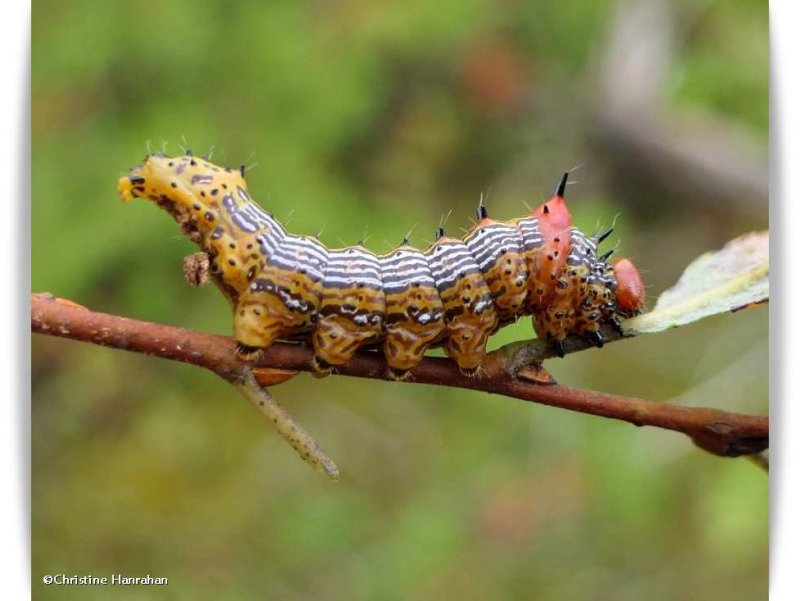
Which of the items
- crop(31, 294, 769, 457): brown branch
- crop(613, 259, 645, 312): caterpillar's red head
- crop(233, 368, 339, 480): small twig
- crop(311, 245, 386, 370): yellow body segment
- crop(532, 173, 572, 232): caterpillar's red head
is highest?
crop(532, 173, 572, 232): caterpillar's red head

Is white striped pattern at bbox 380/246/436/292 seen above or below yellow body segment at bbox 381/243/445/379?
above

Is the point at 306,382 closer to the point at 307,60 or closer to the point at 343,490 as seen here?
the point at 343,490

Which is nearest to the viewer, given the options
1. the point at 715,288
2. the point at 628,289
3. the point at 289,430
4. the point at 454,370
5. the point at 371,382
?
the point at 289,430

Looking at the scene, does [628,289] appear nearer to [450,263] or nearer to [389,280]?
[450,263]

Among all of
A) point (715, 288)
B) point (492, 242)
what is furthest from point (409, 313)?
point (715, 288)

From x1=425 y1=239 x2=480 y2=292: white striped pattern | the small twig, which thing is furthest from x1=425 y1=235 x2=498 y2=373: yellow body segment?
the small twig

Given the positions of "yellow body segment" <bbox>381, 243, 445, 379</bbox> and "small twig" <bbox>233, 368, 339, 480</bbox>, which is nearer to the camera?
"small twig" <bbox>233, 368, 339, 480</bbox>

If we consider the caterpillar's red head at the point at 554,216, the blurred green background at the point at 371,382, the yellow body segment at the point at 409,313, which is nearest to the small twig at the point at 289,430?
the yellow body segment at the point at 409,313

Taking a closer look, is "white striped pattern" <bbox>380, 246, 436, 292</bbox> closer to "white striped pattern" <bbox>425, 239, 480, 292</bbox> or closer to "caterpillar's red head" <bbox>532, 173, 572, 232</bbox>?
"white striped pattern" <bbox>425, 239, 480, 292</bbox>
